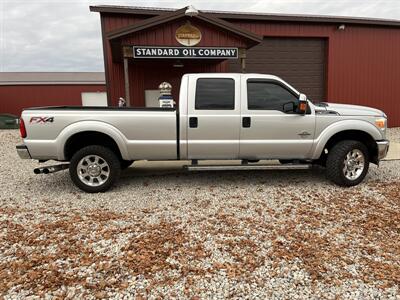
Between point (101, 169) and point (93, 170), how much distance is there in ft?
0.43

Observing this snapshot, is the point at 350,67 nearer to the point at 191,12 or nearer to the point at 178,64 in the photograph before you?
the point at 178,64

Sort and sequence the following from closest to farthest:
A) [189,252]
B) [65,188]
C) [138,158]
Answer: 1. [189,252]
2. [138,158]
3. [65,188]

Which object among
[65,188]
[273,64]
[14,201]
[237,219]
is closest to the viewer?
[237,219]

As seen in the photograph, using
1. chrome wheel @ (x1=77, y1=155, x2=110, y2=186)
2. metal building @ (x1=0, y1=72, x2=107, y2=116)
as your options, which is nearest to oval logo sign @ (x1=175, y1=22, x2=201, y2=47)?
chrome wheel @ (x1=77, y1=155, x2=110, y2=186)

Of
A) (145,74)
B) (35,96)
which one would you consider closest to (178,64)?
(145,74)

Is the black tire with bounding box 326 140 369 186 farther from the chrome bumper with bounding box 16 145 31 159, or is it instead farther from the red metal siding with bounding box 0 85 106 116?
the red metal siding with bounding box 0 85 106 116

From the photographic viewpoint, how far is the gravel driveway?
8.20 feet

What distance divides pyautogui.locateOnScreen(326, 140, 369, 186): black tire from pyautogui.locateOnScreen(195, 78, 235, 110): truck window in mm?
2005

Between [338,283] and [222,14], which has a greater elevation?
[222,14]

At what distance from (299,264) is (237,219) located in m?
1.15

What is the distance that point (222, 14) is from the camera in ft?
36.4

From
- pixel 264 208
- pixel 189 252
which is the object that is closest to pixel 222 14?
pixel 264 208

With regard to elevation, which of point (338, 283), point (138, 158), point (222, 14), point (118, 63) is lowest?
point (338, 283)

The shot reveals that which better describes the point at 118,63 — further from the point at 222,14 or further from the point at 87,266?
the point at 87,266
